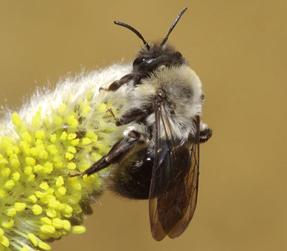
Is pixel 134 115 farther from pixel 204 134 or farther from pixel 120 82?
pixel 204 134

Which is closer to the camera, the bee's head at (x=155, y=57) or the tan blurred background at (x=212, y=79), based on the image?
the bee's head at (x=155, y=57)

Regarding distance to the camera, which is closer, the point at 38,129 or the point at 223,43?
the point at 38,129

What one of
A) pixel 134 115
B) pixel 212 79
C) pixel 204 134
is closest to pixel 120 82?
pixel 134 115

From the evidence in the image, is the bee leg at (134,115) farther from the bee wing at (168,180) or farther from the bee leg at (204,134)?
the bee leg at (204,134)

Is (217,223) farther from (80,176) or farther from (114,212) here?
(80,176)

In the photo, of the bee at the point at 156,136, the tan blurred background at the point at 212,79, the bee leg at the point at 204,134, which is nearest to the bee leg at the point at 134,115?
the bee at the point at 156,136

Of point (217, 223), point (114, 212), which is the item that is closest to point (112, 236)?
point (114, 212)

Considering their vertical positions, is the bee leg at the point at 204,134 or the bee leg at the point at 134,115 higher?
the bee leg at the point at 204,134
